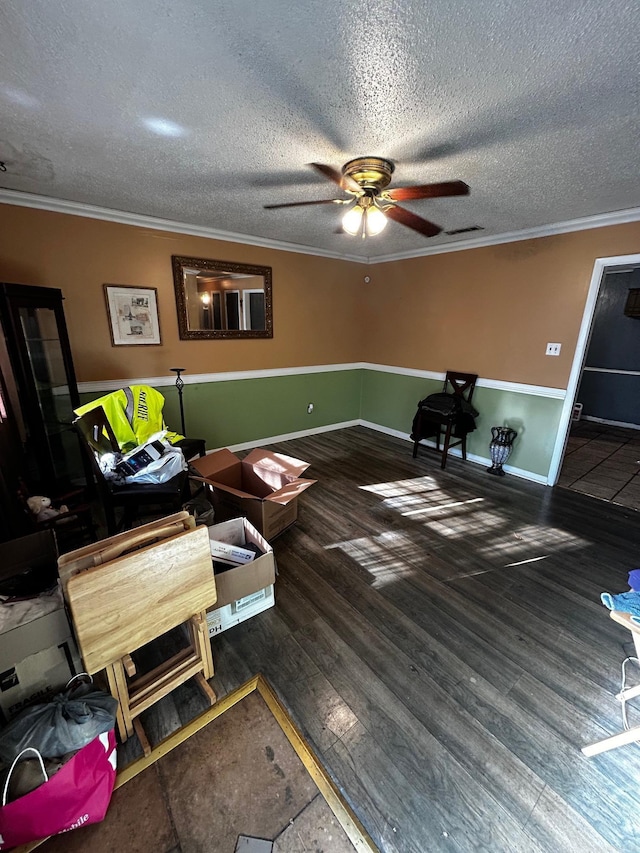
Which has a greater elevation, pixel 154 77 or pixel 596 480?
pixel 154 77

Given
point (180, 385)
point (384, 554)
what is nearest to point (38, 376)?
point (180, 385)

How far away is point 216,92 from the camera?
1426mm

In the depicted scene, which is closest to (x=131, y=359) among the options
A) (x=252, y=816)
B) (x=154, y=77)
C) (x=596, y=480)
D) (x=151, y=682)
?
(x=154, y=77)

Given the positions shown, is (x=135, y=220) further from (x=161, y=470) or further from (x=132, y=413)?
(x=161, y=470)

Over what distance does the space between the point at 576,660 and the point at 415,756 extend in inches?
38.0

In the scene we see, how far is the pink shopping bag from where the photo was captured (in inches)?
37.2

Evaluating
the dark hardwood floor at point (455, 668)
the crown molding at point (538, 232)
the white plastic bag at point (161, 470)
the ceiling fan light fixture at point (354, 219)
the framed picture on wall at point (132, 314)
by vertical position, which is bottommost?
the dark hardwood floor at point (455, 668)

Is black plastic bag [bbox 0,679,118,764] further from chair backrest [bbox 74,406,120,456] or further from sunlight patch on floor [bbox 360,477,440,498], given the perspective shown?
sunlight patch on floor [bbox 360,477,440,498]

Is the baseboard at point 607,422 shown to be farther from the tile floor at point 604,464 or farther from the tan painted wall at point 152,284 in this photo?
the tan painted wall at point 152,284

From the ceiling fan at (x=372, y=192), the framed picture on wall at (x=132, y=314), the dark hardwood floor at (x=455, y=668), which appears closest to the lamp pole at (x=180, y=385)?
the framed picture on wall at (x=132, y=314)

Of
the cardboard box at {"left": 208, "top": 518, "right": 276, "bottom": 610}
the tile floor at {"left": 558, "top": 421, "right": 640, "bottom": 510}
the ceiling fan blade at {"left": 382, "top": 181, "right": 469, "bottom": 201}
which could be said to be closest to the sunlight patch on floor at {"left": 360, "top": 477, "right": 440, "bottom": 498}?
the tile floor at {"left": 558, "top": 421, "right": 640, "bottom": 510}

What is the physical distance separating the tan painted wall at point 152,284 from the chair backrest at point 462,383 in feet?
5.22

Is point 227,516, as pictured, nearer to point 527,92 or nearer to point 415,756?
point 415,756

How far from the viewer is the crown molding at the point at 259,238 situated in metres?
2.63
